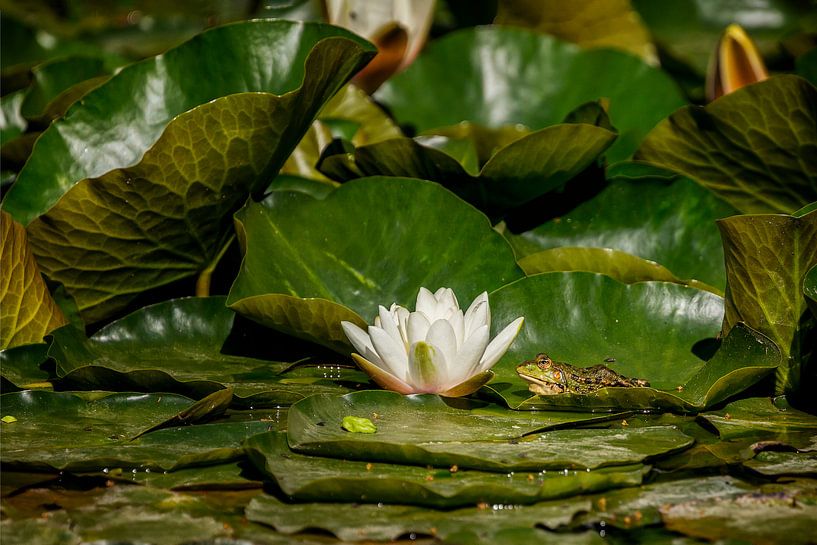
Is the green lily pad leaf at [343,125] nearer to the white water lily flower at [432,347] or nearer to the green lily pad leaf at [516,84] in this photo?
the green lily pad leaf at [516,84]

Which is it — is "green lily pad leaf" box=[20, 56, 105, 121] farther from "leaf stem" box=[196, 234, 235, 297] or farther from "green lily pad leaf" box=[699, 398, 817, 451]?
"green lily pad leaf" box=[699, 398, 817, 451]

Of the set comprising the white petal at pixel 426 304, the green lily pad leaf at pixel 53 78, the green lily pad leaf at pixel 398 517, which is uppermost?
the green lily pad leaf at pixel 53 78

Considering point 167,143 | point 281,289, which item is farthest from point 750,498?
point 167,143

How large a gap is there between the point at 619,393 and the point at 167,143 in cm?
87

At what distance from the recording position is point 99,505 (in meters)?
1.16

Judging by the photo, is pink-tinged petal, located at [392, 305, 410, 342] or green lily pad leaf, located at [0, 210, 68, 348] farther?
green lily pad leaf, located at [0, 210, 68, 348]

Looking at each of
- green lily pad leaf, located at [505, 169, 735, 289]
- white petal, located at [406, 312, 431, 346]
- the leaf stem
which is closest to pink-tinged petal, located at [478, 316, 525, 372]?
white petal, located at [406, 312, 431, 346]

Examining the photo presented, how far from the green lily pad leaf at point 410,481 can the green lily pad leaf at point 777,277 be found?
45 cm

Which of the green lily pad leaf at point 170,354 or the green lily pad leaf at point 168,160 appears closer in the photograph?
the green lily pad leaf at point 170,354

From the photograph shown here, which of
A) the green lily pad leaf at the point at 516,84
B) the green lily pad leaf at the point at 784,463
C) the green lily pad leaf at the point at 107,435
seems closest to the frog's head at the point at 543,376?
the green lily pad leaf at the point at 784,463

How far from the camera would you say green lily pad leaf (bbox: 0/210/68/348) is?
164cm

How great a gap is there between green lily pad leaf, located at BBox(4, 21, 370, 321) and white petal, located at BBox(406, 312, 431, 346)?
18.3 inches

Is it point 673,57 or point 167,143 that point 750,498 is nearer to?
point 167,143

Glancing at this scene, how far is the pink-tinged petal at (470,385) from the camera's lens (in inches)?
57.4
